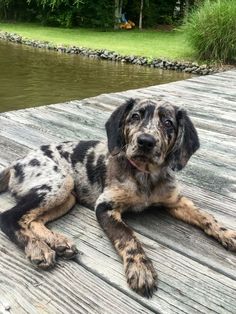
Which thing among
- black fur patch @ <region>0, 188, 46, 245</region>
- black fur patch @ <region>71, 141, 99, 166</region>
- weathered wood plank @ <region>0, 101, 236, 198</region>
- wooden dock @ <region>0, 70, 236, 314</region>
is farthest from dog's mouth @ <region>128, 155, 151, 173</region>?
weathered wood plank @ <region>0, 101, 236, 198</region>

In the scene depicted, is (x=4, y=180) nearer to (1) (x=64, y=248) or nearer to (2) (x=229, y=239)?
(1) (x=64, y=248)

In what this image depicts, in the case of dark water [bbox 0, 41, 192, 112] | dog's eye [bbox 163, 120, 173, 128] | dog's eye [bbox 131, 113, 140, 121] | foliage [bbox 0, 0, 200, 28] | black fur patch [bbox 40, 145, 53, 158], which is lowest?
dark water [bbox 0, 41, 192, 112]

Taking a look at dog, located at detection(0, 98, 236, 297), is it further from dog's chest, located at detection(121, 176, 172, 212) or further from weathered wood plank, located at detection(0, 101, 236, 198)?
weathered wood plank, located at detection(0, 101, 236, 198)

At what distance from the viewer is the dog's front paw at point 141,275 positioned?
102 inches

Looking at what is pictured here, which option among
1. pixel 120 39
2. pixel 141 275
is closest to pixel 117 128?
pixel 141 275

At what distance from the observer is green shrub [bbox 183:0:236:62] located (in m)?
13.9

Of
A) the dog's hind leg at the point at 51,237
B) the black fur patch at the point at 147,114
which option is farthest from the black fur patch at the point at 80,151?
the black fur patch at the point at 147,114

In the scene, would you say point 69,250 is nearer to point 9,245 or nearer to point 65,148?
point 9,245

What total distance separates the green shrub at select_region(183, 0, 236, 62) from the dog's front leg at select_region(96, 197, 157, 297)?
11.8 meters

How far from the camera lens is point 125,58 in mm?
16453

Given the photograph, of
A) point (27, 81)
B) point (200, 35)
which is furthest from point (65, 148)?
point (200, 35)

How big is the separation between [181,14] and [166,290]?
27.1 m

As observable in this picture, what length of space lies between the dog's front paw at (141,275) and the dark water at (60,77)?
309 inches

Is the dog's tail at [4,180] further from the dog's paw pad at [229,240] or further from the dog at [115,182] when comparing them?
the dog's paw pad at [229,240]
